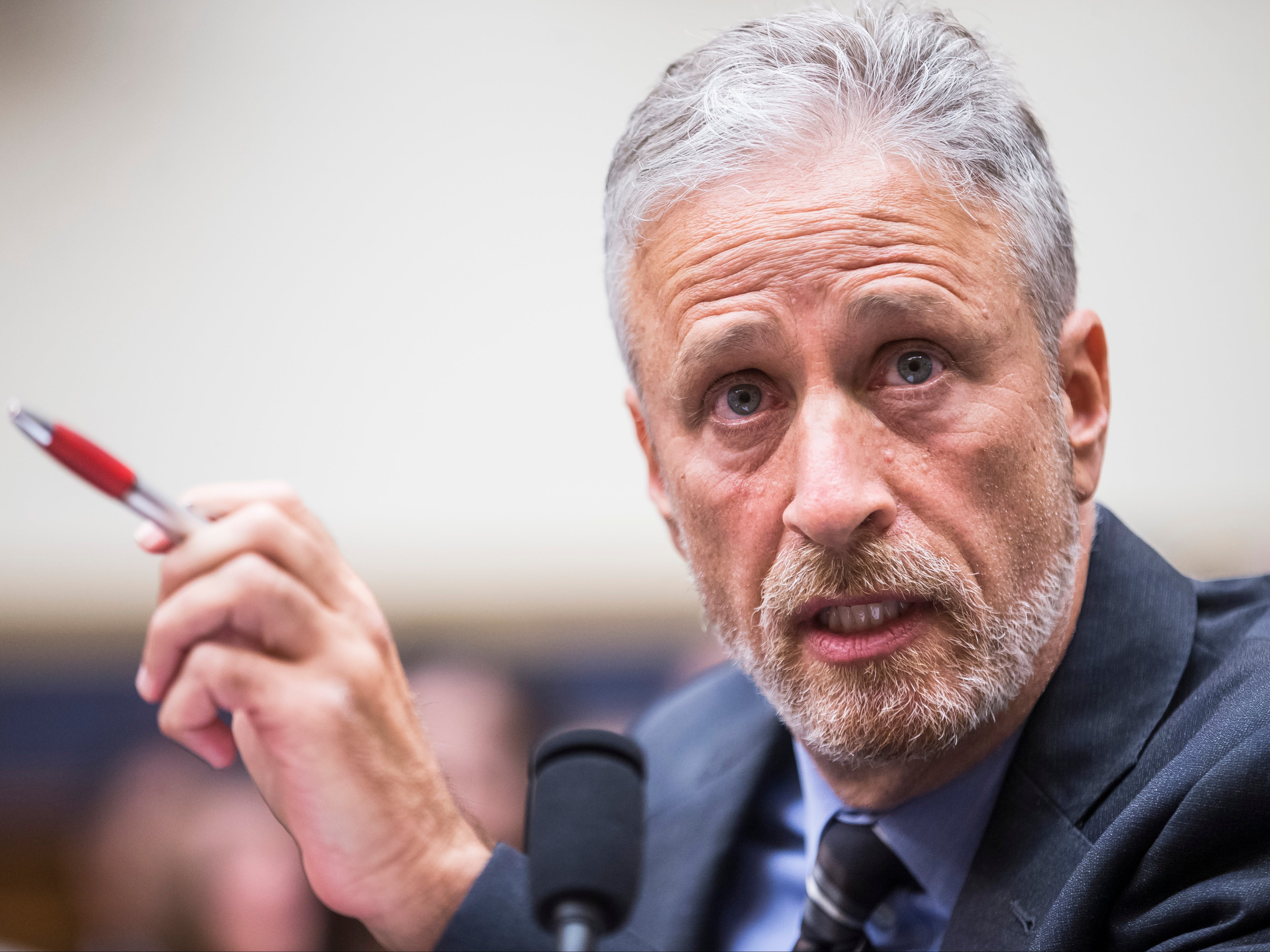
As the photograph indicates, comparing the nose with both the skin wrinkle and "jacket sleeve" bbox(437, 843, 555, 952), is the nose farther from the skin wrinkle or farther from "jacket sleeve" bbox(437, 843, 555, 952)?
"jacket sleeve" bbox(437, 843, 555, 952)

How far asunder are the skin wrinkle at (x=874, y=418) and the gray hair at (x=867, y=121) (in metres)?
0.05

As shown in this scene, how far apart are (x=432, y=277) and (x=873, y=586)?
2489mm

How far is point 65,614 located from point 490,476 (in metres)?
1.37

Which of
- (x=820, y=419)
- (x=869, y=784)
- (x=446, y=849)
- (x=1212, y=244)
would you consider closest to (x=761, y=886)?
(x=869, y=784)

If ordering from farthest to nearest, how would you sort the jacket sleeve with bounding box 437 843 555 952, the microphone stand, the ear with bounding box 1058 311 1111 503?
1. the ear with bounding box 1058 311 1111 503
2. the jacket sleeve with bounding box 437 843 555 952
3. the microphone stand

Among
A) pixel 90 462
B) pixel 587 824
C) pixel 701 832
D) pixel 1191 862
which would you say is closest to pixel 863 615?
pixel 1191 862

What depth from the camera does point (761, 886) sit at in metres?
1.67

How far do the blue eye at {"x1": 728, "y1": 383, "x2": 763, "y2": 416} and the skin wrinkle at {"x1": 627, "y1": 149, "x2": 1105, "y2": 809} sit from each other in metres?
0.01

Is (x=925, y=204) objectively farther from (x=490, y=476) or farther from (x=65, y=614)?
(x=65, y=614)

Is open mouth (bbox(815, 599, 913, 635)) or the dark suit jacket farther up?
open mouth (bbox(815, 599, 913, 635))

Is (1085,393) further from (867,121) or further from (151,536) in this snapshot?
(151,536)

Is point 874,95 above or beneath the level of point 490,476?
above

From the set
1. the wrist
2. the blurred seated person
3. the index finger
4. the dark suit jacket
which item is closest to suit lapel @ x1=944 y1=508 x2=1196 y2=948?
the dark suit jacket

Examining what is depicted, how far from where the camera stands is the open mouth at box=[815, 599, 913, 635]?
50.6 inches
